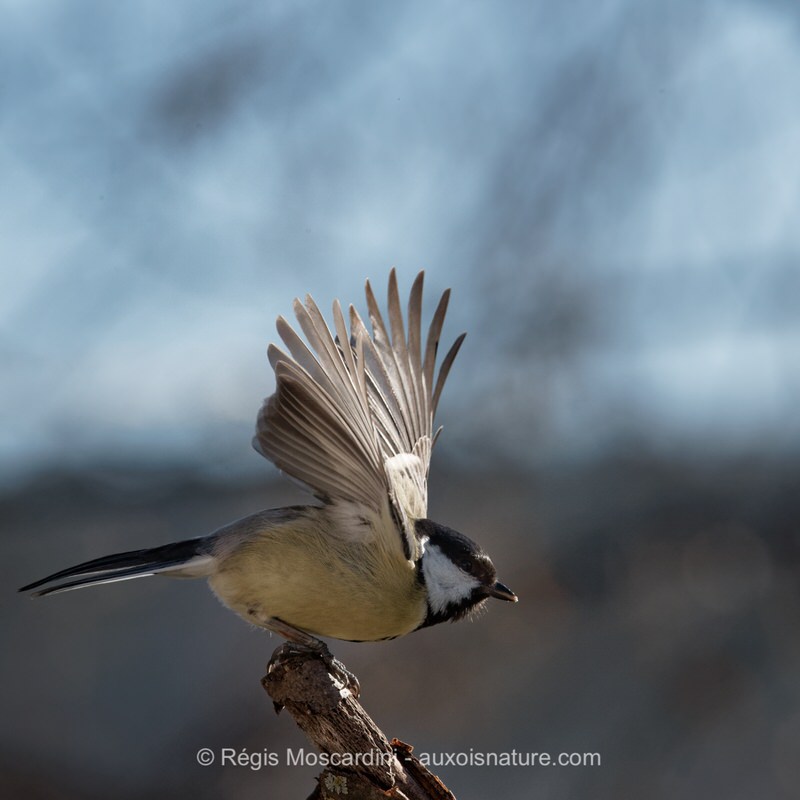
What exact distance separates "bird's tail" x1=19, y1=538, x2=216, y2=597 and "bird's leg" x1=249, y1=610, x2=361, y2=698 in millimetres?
137

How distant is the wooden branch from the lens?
153cm

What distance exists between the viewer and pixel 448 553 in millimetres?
1823

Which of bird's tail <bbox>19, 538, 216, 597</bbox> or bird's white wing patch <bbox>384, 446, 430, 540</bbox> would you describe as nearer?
bird's tail <bbox>19, 538, 216, 597</bbox>

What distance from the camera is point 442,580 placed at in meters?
1.81

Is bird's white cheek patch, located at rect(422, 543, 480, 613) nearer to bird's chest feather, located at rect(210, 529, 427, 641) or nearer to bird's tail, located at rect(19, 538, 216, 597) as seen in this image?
bird's chest feather, located at rect(210, 529, 427, 641)

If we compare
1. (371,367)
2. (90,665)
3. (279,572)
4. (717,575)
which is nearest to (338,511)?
(279,572)

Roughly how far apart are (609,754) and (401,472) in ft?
7.04

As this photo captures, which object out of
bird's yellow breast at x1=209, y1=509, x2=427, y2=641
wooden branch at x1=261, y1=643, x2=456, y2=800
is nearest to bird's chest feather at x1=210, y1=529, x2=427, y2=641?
bird's yellow breast at x1=209, y1=509, x2=427, y2=641

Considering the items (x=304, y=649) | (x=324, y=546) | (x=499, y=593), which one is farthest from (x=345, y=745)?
(x=499, y=593)

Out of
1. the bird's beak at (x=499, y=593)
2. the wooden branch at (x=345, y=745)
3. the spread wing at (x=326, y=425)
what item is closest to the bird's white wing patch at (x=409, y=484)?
the spread wing at (x=326, y=425)

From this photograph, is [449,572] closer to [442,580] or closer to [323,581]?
[442,580]

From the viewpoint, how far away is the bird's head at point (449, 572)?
1796 millimetres

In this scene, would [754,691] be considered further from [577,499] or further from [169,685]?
[169,685]

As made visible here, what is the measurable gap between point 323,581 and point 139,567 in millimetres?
348
